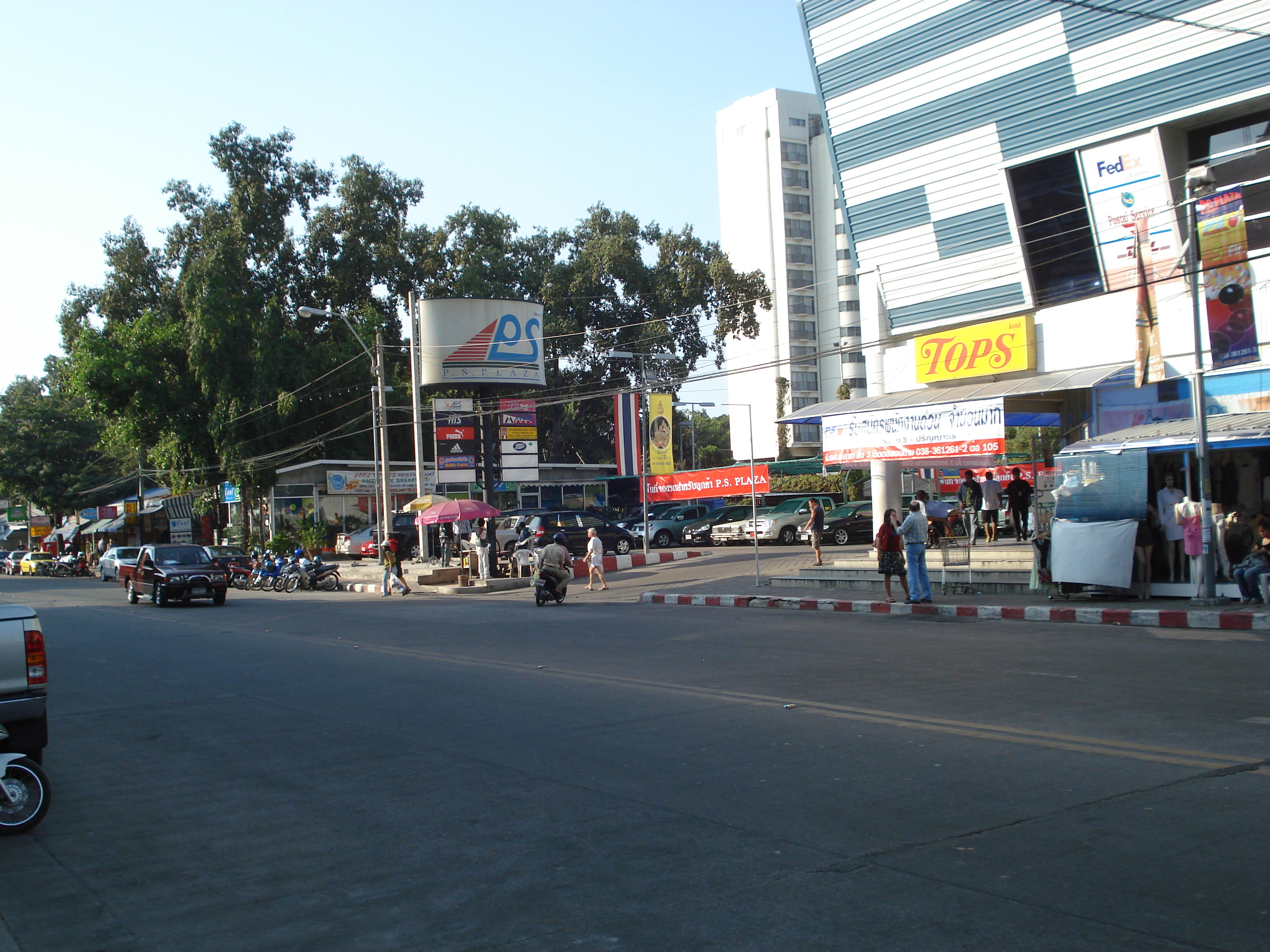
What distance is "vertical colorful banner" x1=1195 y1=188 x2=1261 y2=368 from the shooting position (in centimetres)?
1689

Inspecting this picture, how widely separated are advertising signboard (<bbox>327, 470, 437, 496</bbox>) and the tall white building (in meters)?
42.1

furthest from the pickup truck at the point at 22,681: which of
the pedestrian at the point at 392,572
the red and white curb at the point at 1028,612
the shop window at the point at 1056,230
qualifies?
the pedestrian at the point at 392,572

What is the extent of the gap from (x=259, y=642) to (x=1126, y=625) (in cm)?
1337

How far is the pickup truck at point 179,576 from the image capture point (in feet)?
87.1

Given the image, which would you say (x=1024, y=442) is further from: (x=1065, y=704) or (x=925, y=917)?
(x=925, y=917)

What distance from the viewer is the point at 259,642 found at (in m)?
16.7

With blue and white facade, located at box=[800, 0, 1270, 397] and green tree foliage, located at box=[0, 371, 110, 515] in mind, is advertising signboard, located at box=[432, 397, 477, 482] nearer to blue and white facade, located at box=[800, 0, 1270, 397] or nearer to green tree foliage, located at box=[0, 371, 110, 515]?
blue and white facade, located at box=[800, 0, 1270, 397]

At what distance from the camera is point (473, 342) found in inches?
1438

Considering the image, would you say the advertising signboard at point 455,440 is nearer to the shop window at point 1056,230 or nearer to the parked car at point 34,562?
the shop window at point 1056,230

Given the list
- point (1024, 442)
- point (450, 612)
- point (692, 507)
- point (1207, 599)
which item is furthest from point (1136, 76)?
point (1024, 442)

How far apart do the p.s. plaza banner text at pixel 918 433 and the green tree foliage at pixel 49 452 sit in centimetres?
5995

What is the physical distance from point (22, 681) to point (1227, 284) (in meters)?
18.3

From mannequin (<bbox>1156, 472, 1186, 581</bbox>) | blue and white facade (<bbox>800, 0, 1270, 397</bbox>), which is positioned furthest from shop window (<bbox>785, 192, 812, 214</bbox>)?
mannequin (<bbox>1156, 472, 1186, 581</bbox>)

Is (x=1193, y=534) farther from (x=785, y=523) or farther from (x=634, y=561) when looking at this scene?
(x=785, y=523)
